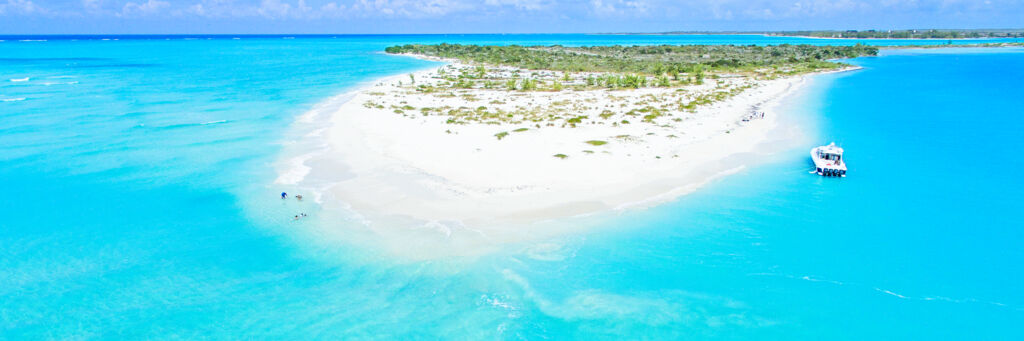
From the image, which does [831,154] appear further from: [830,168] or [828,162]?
[830,168]

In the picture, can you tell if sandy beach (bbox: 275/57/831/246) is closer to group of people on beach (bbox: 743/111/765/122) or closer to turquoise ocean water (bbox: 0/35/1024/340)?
group of people on beach (bbox: 743/111/765/122)

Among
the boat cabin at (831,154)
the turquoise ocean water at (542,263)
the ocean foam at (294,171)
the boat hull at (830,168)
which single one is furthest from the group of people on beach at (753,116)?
the ocean foam at (294,171)

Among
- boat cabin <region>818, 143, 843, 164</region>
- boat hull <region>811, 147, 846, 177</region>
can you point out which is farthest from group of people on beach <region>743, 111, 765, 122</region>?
boat hull <region>811, 147, 846, 177</region>

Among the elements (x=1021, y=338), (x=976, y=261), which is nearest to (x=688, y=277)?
(x=1021, y=338)

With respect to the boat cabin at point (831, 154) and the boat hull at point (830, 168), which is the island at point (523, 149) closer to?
the boat cabin at point (831, 154)

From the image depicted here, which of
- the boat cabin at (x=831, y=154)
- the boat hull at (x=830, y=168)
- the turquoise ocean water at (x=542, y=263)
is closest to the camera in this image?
the turquoise ocean water at (x=542, y=263)

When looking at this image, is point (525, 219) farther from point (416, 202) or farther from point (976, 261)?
point (976, 261)
